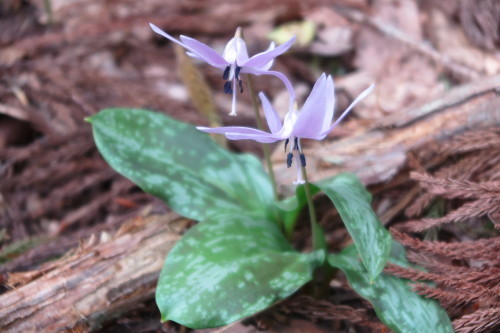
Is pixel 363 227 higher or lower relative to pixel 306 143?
higher

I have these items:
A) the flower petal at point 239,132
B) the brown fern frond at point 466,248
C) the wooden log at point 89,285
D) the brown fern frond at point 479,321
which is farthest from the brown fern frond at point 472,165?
the wooden log at point 89,285

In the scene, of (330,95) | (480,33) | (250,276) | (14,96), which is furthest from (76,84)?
(480,33)

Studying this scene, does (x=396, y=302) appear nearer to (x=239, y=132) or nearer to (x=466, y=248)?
(x=466, y=248)

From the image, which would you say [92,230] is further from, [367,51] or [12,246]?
[367,51]

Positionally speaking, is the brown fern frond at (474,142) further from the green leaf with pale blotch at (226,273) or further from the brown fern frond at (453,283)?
the green leaf with pale blotch at (226,273)

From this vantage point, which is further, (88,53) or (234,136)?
(88,53)

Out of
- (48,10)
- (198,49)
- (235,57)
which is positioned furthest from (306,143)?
(48,10)
